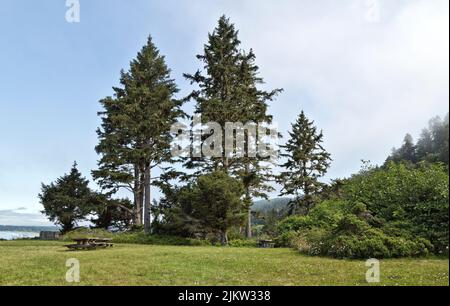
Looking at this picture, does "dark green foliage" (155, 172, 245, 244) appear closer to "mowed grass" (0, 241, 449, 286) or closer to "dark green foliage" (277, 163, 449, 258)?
"dark green foliage" (277, 163, 449, 258)

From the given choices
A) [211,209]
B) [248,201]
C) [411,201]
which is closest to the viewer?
[411,201]

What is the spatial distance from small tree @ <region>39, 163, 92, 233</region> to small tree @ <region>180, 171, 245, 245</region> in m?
12.9

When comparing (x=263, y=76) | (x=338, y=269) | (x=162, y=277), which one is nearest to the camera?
(x=162, y=277)

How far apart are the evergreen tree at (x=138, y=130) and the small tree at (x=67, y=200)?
9.51 ft

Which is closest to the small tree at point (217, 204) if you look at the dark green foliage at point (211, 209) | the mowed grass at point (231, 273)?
the dark green foliage at point (211, 209)

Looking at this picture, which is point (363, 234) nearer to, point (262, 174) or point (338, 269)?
point (338, 269)

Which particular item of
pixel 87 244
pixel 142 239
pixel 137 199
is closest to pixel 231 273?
pixel 87 244

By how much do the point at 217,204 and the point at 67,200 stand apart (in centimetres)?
1674

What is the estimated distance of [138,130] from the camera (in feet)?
106

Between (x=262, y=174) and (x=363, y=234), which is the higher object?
(x=262, y=174)

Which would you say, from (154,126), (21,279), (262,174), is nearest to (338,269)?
(21,279)

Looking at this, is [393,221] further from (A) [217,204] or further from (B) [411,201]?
(A) [217,204]

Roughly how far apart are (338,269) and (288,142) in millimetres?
27502
